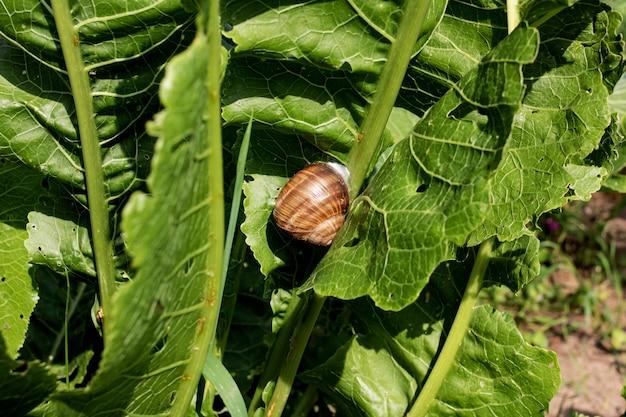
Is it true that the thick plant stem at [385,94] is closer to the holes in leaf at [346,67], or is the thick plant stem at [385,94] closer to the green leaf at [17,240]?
the holes in leaf at [346,67]

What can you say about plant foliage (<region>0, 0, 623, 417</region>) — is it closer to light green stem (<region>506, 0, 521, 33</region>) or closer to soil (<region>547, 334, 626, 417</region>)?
light green stem (<region>506, 0, 521, 33</region>)

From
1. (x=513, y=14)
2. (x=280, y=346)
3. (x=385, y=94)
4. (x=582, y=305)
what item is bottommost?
(x=582, y=305)

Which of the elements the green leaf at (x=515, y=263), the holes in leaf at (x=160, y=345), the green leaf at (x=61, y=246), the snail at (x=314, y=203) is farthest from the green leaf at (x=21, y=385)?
the green leaf at (x=515, y=263)

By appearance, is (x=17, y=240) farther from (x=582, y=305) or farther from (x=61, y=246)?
(x=582, y=305)

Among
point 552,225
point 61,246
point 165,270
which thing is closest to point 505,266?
point 165,270

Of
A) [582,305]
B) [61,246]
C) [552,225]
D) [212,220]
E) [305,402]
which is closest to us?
[212,220]

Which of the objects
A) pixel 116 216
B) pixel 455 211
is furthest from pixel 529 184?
pixel 116 216
